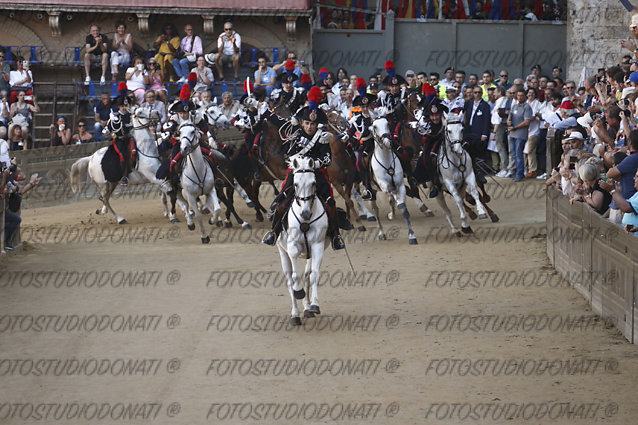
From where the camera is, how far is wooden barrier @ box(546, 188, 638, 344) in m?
11.8

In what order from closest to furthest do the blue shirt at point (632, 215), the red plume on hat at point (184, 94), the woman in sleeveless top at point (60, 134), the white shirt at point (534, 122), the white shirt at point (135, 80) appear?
the blue shirt at point (632, 215), the red plume on hat at point (184, 94), the white shirt at point (534, 122), the woman in sleeveless top at point (60, 134), the white shirt at point (135, 80)

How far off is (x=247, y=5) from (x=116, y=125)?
38.2ft

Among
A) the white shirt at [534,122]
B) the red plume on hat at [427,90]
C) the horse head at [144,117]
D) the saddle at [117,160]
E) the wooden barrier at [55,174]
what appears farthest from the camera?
the wooden barrier at [55,174]

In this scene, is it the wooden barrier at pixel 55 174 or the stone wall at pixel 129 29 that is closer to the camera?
the wooden barrier at pixel 55 174

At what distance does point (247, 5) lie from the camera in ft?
110

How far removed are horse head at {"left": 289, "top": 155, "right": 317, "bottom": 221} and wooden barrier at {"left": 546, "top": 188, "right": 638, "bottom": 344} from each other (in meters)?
3.66

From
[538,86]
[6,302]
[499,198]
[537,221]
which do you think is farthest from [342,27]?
[6,302]

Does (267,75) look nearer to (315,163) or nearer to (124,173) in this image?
(124,173)

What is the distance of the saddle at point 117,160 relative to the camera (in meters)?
23.2

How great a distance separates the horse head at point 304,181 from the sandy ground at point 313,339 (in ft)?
5.31

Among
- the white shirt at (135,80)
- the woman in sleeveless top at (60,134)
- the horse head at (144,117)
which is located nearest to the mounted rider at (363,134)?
the horse head at (144,117)

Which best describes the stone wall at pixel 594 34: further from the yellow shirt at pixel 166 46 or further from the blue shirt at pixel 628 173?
the blue shirt at pixel 628 173

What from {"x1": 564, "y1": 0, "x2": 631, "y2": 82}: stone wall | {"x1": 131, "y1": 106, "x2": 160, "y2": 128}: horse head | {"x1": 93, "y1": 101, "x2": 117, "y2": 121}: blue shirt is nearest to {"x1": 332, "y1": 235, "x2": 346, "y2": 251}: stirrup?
{"x1": 131, "y1": 106, "x2": 160, "y2": 128}: horse head

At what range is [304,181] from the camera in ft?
42.3
